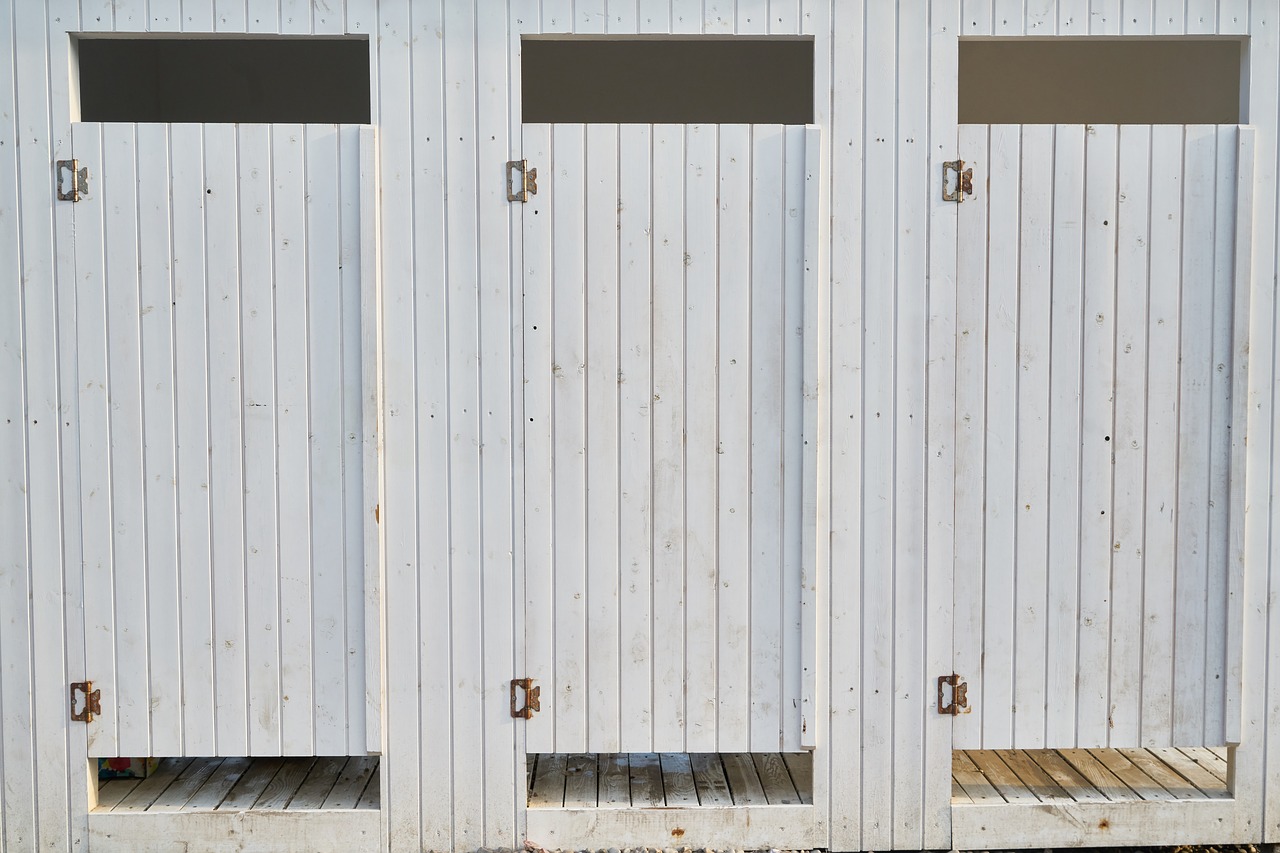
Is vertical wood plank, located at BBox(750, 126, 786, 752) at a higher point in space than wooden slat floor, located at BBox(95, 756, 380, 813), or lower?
higher

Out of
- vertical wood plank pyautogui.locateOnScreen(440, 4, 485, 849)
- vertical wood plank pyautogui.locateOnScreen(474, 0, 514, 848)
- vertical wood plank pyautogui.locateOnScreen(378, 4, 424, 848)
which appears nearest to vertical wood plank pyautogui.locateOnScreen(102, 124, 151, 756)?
vertical wood plank pyautogui.locateOnScreen(378, 4, 424, 848)

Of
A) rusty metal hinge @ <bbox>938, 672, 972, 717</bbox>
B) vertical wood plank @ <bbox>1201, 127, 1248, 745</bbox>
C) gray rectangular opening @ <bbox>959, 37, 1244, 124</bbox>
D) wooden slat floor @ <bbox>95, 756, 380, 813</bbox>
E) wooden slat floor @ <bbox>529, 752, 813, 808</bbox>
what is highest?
gray rectangular opening @ <bbox>959, 37, 1244, 124</bbox>

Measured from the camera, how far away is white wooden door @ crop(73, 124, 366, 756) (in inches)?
97.4

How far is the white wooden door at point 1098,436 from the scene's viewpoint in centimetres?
253

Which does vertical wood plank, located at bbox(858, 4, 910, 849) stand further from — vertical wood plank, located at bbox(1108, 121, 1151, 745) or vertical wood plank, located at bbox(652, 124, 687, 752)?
vertical wood plank, located at bbox(1108, 121, 1151, 745)

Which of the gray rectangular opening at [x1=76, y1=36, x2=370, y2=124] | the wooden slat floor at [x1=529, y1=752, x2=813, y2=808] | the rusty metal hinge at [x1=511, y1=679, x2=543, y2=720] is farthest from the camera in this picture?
the gray rectangular opening at [x1=76, y1=36, x2=370, y2=124]

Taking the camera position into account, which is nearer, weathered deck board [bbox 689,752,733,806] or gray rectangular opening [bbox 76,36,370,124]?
weathered deck board [bbox 689,752,733,806]

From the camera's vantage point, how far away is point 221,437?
2.51m

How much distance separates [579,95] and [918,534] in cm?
294

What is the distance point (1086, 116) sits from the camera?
418 centimetres

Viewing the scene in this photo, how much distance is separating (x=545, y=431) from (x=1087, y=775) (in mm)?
2027

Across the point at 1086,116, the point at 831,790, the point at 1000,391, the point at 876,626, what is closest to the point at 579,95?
the point at 1086,116

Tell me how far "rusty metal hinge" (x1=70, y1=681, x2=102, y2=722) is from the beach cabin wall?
27mm

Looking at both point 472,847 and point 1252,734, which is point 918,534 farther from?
point 472,847
